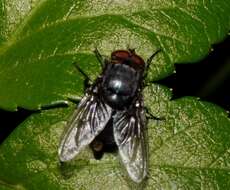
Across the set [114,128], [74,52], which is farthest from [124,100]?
[74,52]

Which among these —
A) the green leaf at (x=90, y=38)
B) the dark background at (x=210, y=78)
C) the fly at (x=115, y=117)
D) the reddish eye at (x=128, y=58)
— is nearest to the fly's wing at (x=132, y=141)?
the fly at (x=115, y=117)

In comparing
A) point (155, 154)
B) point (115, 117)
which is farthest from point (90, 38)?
point (155, 154)

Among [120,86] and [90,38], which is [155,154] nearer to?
[120,86]

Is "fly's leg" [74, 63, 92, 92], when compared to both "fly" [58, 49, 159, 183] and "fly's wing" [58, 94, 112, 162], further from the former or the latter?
"fly's wing" [58, 94, 112, 162]

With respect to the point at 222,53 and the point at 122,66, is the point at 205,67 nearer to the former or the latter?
the point at 222,53

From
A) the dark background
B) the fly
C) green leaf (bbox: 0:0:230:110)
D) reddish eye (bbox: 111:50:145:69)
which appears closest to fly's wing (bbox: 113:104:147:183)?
the fly

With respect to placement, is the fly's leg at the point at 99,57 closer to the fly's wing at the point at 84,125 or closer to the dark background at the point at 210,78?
the fly's wing at the point at 84,125
